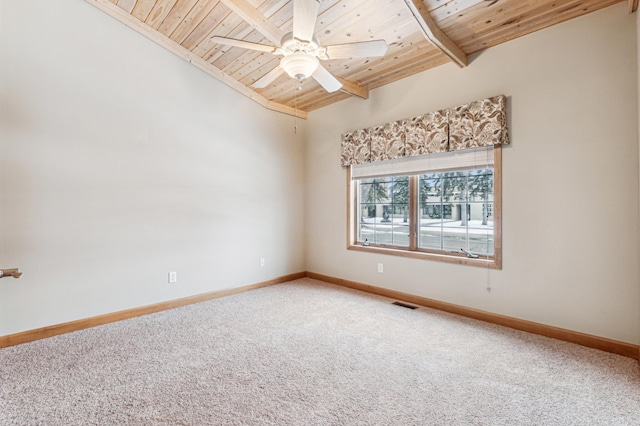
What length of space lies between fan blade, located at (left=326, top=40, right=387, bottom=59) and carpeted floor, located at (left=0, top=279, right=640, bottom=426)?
2.35m

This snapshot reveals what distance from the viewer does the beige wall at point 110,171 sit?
8.68 ft

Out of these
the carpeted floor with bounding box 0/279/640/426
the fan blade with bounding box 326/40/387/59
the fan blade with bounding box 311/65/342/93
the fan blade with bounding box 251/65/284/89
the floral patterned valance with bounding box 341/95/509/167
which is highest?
the fan blade with bounding box 251/65/284/89

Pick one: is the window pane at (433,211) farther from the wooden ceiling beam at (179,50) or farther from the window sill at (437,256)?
the wooden ceiling beam at (179,50)

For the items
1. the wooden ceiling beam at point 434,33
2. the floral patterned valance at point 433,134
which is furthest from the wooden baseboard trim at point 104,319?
the wooden ceiling beam at point 434,33

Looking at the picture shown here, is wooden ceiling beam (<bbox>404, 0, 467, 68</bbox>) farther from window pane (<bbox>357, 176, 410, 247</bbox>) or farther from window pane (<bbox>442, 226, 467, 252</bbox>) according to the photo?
window pane (<bbox>442, 226, 467, 252</bbox>)

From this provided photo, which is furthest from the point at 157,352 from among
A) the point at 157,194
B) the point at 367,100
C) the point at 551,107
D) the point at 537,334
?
the point at 551,107

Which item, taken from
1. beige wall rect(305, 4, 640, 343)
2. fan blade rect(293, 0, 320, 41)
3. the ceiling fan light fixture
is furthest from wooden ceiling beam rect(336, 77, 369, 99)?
fan blade rect(293, 0, 320, 41)

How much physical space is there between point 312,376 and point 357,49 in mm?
2404

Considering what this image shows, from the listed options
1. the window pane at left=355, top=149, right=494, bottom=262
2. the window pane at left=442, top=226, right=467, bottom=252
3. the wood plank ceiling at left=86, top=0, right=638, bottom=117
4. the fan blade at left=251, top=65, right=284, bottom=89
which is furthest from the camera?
the window pane at left=442, top=226, right=467, bottom=252

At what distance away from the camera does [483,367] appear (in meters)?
2.21

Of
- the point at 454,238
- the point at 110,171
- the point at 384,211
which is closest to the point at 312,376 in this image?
the point at 454,238

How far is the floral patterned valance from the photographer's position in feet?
9.68

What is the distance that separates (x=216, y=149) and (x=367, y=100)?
6.90ft

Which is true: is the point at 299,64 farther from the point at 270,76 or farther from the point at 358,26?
the point at 358,26
